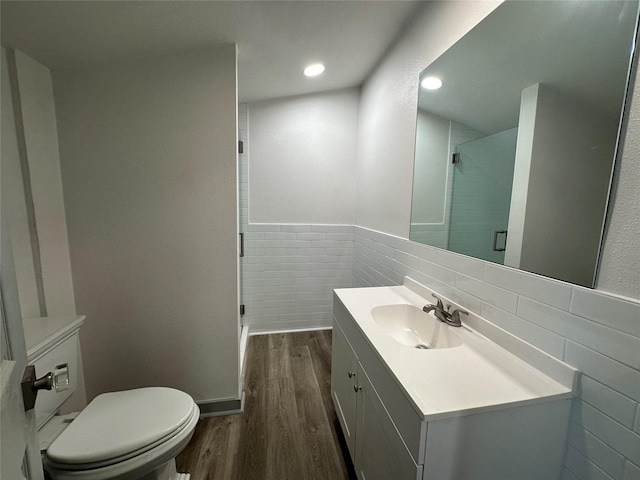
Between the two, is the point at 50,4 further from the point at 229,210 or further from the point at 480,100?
the point at 480,100

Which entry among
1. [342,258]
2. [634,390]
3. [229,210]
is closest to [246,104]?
[229,210]

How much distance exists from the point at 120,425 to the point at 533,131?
193cm

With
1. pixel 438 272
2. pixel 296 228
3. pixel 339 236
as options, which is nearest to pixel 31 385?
pixel 438 272

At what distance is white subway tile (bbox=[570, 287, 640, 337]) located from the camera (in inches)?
23.4

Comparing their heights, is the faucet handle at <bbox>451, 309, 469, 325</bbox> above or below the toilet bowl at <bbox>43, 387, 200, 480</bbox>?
above

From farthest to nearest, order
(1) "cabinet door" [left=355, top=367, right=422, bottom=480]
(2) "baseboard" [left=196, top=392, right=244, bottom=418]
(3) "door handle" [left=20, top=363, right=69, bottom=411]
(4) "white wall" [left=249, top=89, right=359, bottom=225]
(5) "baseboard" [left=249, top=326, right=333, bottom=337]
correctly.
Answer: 1. (5) "baseboard" [left=249, top=326, right=333, bottom=337]
2. (4) "white wall" [left=249, top=89, right=359, bottom=225]
3. (2) "baseboard" [left=196, top=392, right=244, bottom=418]
4. (1) "cabinet door" [left=355, top=367, right=422, bottom=480]
5. (3) "door handle" [left=20, top=363, right=69, bottom=411]

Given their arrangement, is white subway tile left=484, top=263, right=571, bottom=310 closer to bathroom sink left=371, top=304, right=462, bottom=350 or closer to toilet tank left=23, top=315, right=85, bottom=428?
bathroom sink left=371, top=304, right=462, bottom=350

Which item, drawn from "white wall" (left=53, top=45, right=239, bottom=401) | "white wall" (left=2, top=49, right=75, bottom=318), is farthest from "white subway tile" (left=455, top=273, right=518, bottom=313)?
"white wall" (left=2, top=49, right=75, bottom=318)

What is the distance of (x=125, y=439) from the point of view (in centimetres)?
100

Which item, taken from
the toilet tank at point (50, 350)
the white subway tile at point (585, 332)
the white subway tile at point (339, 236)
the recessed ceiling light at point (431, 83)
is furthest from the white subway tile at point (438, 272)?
the toilet tank at point (50, 350)

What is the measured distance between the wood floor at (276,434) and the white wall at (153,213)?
0.33 m

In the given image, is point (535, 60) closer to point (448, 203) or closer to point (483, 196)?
point (483, 196)

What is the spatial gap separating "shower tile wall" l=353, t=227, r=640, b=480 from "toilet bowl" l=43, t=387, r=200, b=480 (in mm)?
1373

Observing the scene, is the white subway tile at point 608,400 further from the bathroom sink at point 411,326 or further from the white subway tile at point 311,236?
the white subway tile at point 311,236
